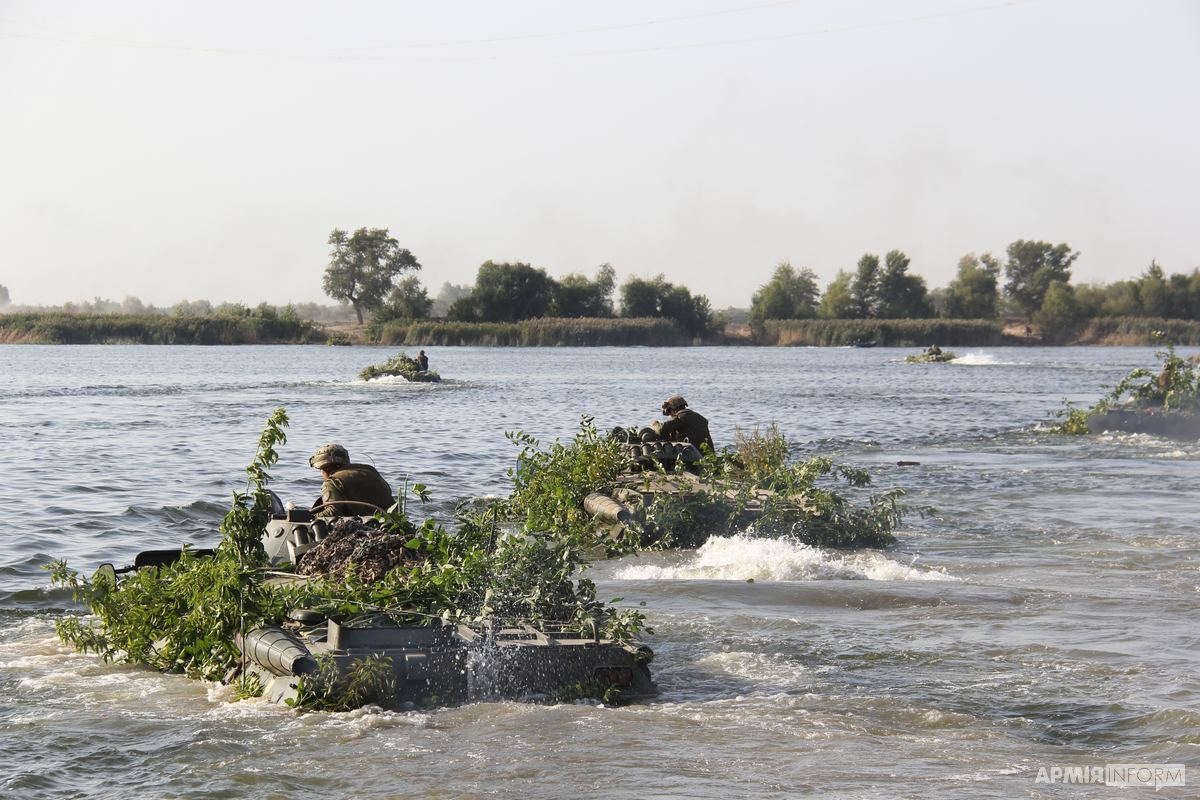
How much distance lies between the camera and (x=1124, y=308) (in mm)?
150625

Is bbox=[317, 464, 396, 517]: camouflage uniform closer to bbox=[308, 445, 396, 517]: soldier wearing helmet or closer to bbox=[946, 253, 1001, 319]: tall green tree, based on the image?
bbox=[308, 445, 396, 517]: soldier wearing helmet

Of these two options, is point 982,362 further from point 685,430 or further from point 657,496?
point 657,496

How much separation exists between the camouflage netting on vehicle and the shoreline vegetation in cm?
10216

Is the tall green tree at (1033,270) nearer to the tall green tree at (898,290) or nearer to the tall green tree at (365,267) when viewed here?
the tall green tree at (898,290)

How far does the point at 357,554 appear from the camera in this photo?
422 inches

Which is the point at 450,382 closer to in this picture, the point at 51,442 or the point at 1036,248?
the point at 51,442

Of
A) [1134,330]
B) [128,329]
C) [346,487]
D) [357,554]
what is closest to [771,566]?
[346,487]

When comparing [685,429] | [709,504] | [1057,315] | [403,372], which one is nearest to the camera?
[709,504]

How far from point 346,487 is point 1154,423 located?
89.5 ft

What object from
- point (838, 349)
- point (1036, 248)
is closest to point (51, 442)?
point (838, 349)

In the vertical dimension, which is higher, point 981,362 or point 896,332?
point 896,332

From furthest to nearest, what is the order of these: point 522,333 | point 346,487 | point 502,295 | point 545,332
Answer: point 502,295
point 545,332
point 522,333
point 346,487

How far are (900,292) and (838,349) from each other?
32.7 metres

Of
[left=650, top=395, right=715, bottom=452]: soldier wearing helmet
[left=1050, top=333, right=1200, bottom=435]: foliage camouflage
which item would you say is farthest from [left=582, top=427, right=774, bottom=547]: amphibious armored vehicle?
[left=1050, top=333, right=1200, bottom=435]: foliage camouflage
